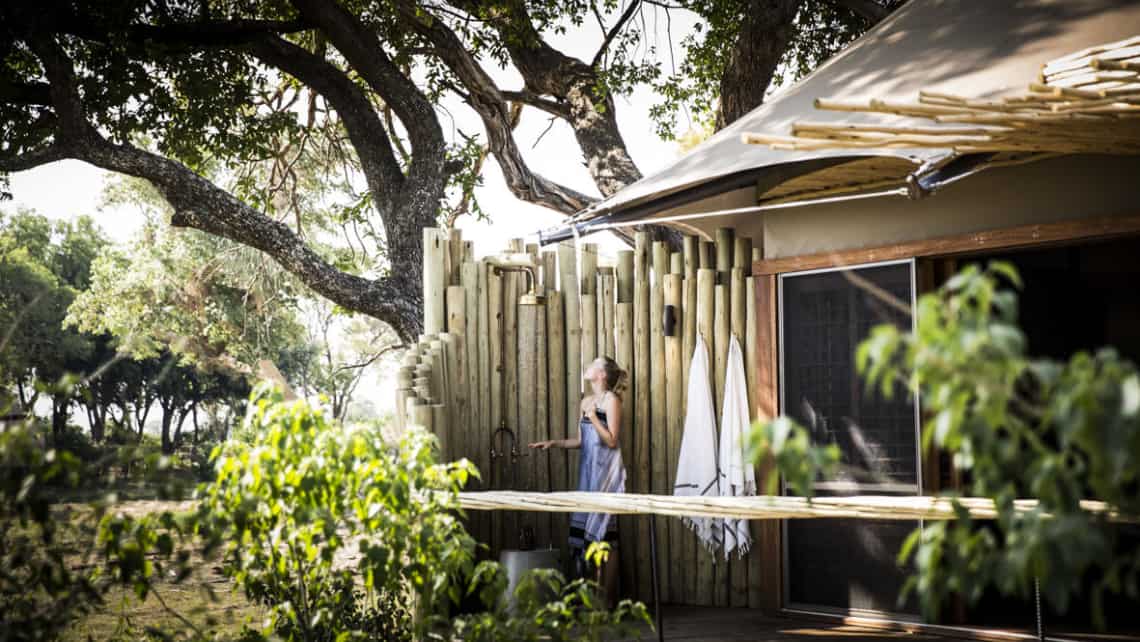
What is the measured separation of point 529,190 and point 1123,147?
6245 mm

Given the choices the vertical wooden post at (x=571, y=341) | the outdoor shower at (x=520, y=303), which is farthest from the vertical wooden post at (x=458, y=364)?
the vertical wooden post at (x=571, y=341)

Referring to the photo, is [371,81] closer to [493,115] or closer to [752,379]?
[493,115]

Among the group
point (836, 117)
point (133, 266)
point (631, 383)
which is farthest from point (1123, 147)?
point (133, 266)

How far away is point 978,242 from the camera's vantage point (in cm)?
590

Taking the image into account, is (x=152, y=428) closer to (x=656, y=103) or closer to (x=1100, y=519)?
(x=656, y=103)

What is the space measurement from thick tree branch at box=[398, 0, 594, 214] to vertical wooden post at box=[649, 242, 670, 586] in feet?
11.1

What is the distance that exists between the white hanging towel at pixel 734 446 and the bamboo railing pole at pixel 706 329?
0.72 feet

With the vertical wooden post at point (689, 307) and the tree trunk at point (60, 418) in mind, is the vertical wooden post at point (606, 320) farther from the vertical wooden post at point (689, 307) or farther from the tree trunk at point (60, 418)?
the tree trunk at point (60, 418)

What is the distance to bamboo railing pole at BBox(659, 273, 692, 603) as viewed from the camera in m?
7.27

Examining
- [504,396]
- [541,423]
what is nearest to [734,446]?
[541,423]

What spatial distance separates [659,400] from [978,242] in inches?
89.0

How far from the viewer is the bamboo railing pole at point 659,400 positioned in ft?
24.1

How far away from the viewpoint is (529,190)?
35.1 feet

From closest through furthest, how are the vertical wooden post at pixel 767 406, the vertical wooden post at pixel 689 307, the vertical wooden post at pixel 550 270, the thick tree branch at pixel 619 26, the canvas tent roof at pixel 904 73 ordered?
the canvas tent roof at pixel 904 73 < the vertical wooden post at pixel 767 406 < the vertical wooden post at pixel 689 307 < the vertical wooden post at pixel 550 270 < the thick tree branch at pixel 619 26
